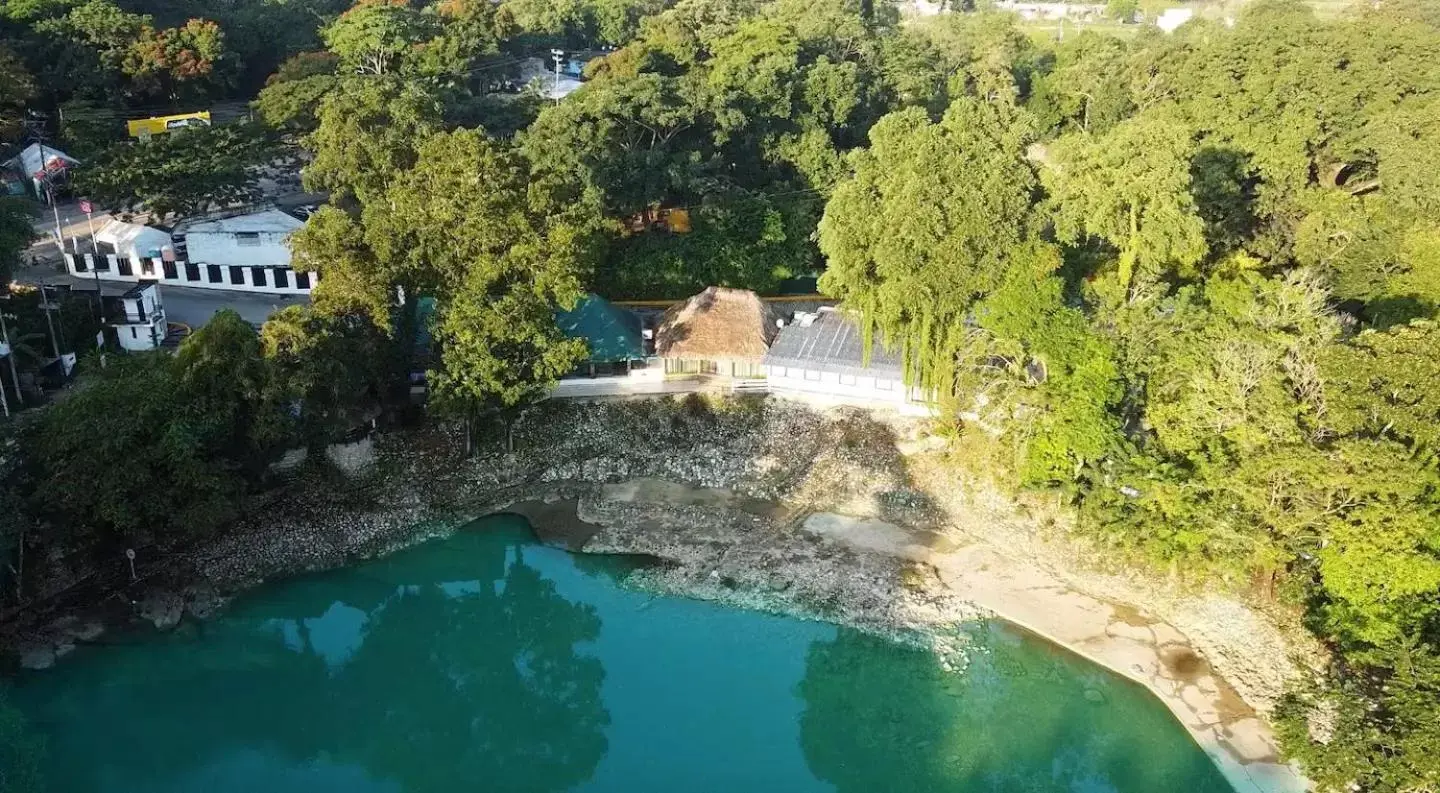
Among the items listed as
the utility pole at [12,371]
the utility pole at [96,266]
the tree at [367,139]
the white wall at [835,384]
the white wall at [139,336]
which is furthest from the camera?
the utility pole at [96,266]

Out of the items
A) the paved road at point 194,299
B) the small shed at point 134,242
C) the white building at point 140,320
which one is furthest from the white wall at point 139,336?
the small shed at point 134,242

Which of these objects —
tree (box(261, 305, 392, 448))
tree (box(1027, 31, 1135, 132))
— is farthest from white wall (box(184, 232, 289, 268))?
tree (box(1027, 31, 1135, 132))

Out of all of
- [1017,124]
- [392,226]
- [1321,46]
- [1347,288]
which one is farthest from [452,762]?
[1321,46]

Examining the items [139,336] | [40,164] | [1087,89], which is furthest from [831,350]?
[40,164]

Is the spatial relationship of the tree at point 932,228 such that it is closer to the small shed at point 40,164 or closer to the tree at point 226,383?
the tree at point 226,383

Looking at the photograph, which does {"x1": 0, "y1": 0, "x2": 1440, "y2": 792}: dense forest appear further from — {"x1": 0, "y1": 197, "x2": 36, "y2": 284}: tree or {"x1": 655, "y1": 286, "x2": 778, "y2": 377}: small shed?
{"x1": 655, "y1": 286, "x2": 778, "y2": 377}: small shed

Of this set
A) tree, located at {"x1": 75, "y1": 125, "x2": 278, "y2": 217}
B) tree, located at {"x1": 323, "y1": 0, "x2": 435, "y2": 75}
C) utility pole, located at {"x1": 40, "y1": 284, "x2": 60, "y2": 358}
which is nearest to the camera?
utility pole, located at {"x1": 40, "y1": 284, "x2": 60, "y2": 358}
